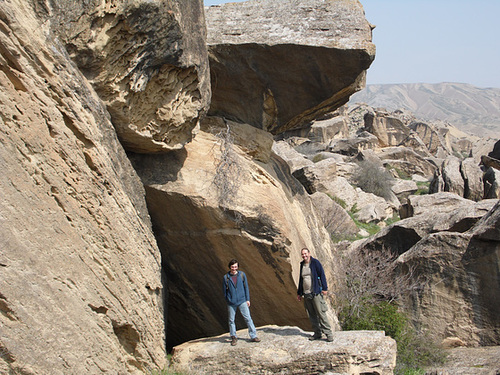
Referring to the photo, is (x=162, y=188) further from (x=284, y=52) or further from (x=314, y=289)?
(x=284, y=52)

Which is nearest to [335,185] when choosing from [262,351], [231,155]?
[231,155]

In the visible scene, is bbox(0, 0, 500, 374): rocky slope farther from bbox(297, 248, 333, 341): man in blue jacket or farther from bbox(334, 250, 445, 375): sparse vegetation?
bbox(297, 248, 333, 341): man in blue jacket

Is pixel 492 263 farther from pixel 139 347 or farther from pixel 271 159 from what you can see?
pixel 139 347

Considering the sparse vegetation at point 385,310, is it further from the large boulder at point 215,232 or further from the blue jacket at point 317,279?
the blue jacket at point 317,279

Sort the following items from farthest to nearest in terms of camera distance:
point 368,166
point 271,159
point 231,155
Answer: point 368,166, point 271,159, point 231,155

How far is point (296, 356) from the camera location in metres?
6.02

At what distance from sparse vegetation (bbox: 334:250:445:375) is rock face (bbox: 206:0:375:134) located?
11.3ft

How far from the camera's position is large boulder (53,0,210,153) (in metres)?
5.46

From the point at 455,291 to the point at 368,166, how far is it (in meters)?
16.4

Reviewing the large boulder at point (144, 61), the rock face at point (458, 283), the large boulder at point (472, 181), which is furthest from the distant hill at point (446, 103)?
the large boulder at point (144, 61)

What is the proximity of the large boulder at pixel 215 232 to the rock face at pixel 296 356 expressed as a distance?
1.32m

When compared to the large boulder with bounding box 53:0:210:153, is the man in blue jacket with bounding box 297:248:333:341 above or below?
below

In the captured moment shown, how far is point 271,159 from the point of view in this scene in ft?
32.0

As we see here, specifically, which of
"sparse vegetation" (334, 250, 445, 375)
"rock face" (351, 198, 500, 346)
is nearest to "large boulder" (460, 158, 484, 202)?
"sparse vegetation" (334, 250, 445, 375)
